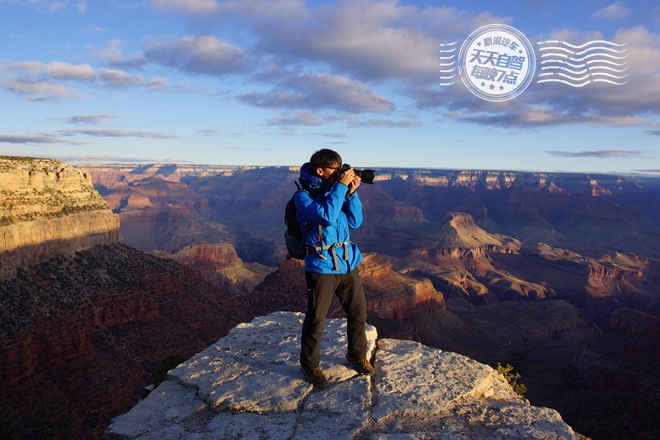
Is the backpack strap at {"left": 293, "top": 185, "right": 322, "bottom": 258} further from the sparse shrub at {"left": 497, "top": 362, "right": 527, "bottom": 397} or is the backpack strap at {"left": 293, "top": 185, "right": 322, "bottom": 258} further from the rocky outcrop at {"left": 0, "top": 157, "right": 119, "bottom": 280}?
the rocky outcrop at {"left": 0, "top": 157, "right": 119, "bottom": 280}

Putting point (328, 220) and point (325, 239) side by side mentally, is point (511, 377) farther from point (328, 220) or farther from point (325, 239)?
point (328, 220)

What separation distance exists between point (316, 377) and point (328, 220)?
2.04 meters

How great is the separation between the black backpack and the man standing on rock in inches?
2.2

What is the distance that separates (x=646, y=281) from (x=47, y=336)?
100 metres

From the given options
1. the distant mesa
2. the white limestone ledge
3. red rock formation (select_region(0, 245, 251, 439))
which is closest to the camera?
the white limestone ledge

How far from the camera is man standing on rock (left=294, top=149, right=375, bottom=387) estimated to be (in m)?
5.30

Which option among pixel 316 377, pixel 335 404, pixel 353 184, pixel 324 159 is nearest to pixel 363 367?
pixel 316 377

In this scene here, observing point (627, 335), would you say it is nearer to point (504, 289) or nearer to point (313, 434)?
point (313, 434)

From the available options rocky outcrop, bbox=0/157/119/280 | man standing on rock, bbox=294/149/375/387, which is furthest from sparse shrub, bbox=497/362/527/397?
rocky outcrop, bbox=0/157/119/280

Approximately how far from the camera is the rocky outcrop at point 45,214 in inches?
985

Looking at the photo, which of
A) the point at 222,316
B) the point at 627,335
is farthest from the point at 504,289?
the point at 222,316

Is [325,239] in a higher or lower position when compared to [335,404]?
higher

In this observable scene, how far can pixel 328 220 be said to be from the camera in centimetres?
521

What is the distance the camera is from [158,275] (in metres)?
32.6
